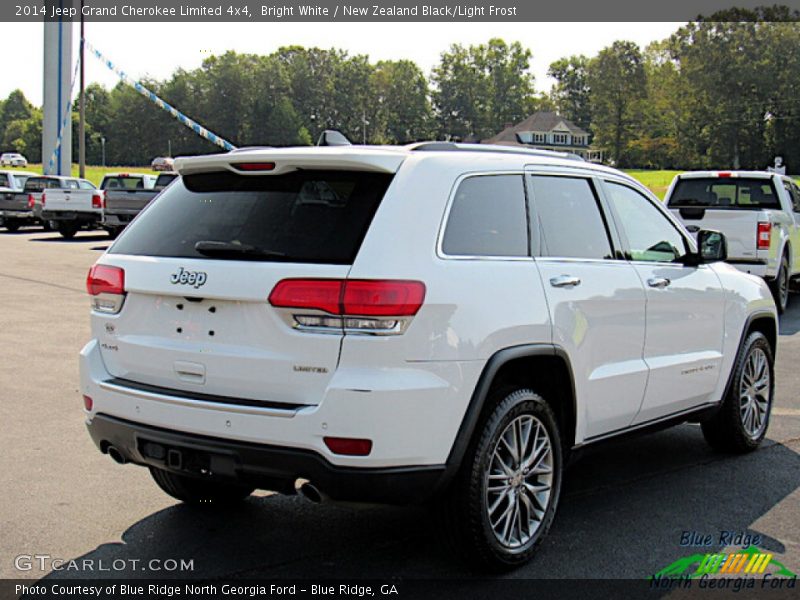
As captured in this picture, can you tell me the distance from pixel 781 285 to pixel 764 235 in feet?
4.12

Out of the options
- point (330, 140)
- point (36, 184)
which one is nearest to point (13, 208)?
point (36, 184)

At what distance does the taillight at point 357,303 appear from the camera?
12.4 ft

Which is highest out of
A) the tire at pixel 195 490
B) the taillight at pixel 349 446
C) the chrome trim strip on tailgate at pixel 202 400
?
the chrome trim strip on tailgate at pixel 202 400

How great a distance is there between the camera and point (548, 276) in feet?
14.9

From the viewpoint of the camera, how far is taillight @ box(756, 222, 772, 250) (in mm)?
13094

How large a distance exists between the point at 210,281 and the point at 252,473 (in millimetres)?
796

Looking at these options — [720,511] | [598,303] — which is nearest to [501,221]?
[598,303]

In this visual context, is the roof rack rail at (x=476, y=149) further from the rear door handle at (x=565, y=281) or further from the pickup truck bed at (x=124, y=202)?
the pickup truck bed at (x=124, y=202)

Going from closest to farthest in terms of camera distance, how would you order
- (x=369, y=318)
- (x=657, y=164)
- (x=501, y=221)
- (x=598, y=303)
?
(x=369, y=318)
(x=501, y=221)
(x=598, y=303)
(x=657, y=164)

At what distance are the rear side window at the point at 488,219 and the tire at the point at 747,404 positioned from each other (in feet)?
7.68

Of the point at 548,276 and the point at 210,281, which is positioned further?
the point at 548,276

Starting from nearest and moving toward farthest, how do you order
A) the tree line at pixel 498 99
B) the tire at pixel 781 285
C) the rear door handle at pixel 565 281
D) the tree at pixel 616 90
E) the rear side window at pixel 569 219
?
the rear door handle at pixel 565 281, the rear side window at pixel 569 219, the tire at pixel 781 285, the tree line at pixel 498 99, the tree at pixel 616 90

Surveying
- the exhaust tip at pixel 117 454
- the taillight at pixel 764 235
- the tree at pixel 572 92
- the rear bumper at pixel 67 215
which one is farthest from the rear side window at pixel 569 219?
the tree at pixel 572 92

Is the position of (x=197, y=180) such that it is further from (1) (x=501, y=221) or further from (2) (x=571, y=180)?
(2) (x=571, y=180)
